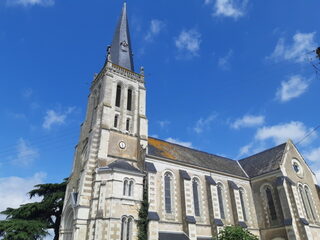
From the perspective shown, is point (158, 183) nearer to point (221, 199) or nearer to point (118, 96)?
point (221, 199)

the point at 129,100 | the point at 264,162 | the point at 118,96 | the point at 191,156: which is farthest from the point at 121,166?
the point at 264,162

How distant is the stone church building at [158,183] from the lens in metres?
21.5

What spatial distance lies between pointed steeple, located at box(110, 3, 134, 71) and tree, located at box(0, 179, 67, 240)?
17.1 metres

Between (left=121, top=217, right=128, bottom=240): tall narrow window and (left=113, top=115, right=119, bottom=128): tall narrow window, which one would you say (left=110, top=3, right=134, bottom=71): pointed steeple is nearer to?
(left=113, top=115, right=119, bottom=128): tall narrow window

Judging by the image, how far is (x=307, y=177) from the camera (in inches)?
1251

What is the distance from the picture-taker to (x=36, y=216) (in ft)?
94.8

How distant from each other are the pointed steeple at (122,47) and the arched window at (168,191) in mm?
15163

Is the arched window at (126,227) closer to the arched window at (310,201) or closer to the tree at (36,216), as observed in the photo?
the tree at (36,216)

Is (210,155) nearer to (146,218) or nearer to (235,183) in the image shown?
(235,183)

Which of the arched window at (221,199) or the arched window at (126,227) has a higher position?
the arched window at (221,199)

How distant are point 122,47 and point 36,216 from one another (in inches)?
914

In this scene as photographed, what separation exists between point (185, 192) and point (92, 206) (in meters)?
8.69

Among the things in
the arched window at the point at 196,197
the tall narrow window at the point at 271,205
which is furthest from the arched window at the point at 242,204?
the arched window at the point at 196,197

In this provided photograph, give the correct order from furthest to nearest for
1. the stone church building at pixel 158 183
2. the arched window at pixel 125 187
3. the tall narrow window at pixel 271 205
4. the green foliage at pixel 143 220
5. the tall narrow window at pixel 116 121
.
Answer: the tall narrow window at pixel 271 205
the tall narrow window at pixel 116 121
the arched window at pixel 125 187
the stone church building at pixel 158 183
the green foliage at pixel 143 220
